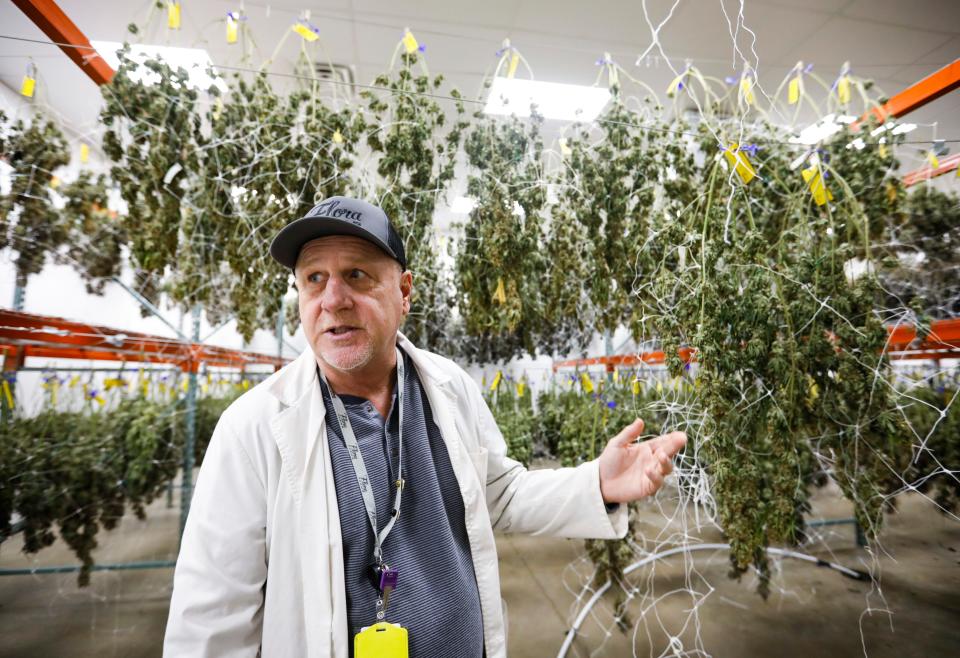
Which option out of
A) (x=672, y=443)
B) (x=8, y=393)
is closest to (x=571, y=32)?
(x=672, y=443)

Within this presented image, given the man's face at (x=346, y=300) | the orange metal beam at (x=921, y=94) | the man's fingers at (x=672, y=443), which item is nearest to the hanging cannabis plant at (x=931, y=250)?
the orange metal beam at (x=921, y=94)

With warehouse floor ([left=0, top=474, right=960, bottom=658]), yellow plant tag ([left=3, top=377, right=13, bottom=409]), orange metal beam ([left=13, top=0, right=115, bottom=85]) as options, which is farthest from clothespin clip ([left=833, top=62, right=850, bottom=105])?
yellow plant tag ([left=3, top=377, right=13, bottom=409])

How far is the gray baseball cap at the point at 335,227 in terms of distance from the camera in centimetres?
108

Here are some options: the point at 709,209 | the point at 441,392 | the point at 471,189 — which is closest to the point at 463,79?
the point at 471,189

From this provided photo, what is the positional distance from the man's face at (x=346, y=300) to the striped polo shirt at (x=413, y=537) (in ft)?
0.46

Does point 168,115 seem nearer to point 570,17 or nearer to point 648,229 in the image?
point 648,229

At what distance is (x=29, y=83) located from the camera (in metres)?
1.54

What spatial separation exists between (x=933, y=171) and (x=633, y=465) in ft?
6.86

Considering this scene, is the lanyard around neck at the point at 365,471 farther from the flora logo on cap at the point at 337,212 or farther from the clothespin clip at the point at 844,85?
the clothespin clip at the point at 844,85

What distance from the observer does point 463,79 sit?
343 centimetres

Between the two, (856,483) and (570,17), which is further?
(570,17)

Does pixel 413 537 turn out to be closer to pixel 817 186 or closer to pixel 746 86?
pixel 817 186

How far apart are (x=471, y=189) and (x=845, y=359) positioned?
4.70ft

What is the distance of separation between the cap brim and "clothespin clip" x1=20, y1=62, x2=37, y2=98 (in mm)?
1256
